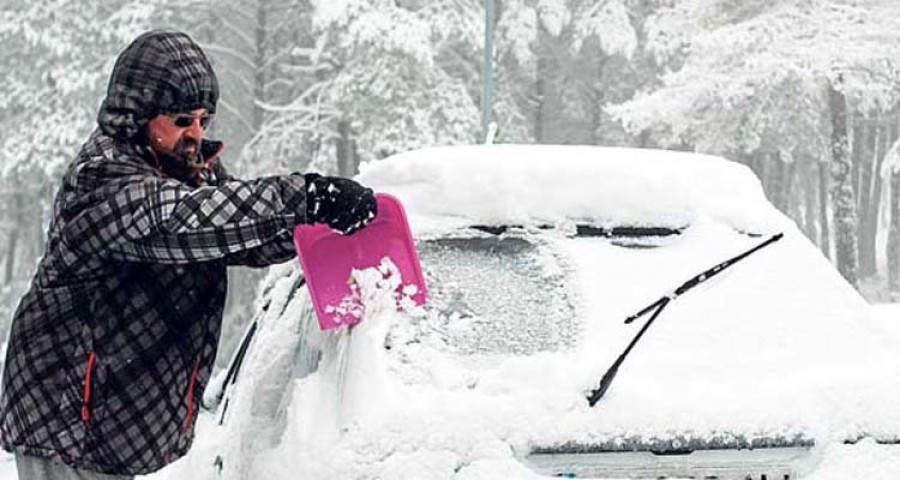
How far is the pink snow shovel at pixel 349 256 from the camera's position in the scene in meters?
2.99

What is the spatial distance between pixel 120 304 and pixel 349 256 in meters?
0.60

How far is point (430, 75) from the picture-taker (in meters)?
21.7

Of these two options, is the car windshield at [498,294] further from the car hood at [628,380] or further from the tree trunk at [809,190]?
the tree trunk at [809,190]

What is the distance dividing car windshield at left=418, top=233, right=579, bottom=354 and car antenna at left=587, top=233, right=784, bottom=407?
0.20 meters

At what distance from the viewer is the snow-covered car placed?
2.57 meters

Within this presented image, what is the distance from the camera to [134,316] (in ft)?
9.53

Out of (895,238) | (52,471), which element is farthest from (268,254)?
(895,238)

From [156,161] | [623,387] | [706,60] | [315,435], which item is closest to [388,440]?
[315,435]

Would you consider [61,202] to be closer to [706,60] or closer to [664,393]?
[664,393]

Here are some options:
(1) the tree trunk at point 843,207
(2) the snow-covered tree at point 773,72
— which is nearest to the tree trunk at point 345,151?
(2) the snow-covered tree at point 773,72

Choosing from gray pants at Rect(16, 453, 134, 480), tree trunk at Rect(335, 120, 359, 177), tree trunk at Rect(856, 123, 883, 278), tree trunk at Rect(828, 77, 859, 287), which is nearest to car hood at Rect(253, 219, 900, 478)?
gray pants at Rect(16, 453, 134, 480)

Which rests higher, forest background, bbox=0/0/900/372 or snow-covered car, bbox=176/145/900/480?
snow-covered car, bbox=176/145/900/480

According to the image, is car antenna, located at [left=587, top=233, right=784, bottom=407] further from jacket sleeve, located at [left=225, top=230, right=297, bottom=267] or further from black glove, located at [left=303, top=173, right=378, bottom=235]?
jacket sleeve, located at [left=225, top=230, right=297, bottom=267]

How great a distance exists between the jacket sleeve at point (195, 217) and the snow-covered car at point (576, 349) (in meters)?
0.38
